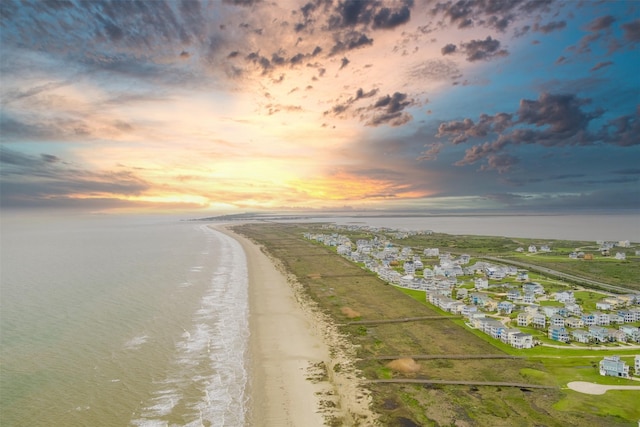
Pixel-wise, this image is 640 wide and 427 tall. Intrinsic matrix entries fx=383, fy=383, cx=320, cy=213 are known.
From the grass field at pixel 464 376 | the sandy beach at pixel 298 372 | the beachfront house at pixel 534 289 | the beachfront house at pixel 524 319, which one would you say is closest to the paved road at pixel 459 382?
the grass field at pixel 464 376

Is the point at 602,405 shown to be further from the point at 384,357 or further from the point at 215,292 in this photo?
the point at 215,292

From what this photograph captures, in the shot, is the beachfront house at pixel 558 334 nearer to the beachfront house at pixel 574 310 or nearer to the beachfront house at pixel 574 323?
the beachfront house at pixel 574 323

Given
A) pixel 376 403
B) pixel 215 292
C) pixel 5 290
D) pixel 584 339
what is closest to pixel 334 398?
pixel 376 403

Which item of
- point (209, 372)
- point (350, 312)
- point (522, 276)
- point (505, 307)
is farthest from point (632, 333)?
point (209, 372)

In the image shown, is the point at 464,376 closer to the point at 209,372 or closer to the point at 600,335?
the point at 600,335

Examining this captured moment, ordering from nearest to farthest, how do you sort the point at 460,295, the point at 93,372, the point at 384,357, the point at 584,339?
the point at 93,372, the point at 384,357, the point at 584,339, the point at 460,295

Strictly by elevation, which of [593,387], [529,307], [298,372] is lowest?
[298,372]
